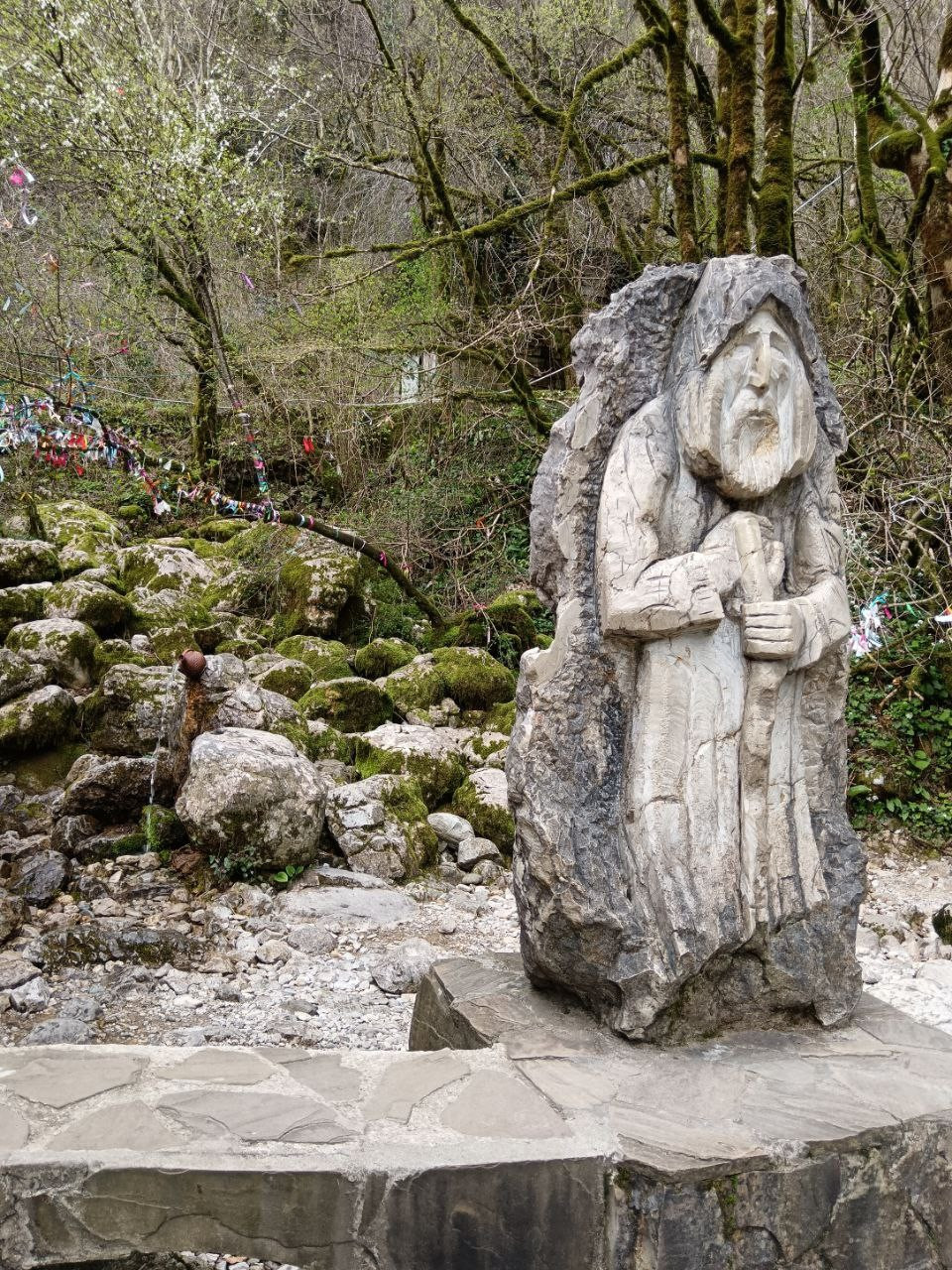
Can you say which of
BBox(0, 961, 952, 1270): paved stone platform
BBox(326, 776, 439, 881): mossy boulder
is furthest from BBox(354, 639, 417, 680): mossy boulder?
BBox(0, 961, 952, 1270): paved stone platform

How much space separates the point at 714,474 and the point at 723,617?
1.56ft

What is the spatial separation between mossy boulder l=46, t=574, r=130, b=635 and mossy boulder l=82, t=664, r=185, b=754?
2.03 meters

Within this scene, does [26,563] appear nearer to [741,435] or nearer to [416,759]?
[416,759]

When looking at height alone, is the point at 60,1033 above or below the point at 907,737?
below

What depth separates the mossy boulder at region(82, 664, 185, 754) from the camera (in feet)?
23.9

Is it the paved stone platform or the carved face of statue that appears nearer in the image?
the paved stone platform

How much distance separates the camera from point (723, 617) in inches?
131

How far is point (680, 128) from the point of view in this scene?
7215 mm

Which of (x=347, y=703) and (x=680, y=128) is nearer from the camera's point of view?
(x=680, y=128)

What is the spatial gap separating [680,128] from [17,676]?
643 cm

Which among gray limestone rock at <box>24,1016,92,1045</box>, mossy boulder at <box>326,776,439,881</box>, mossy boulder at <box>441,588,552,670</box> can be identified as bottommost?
gray limestone rock at <box>24,1016,92,1045</box>

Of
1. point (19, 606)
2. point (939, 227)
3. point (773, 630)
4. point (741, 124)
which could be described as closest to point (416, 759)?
point (19, 606)

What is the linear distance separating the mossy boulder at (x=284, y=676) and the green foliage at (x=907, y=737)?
170 inches

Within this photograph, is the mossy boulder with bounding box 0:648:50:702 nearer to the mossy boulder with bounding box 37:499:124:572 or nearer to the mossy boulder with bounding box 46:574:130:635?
the mossy boulder with bounding box 46:574:130:635
